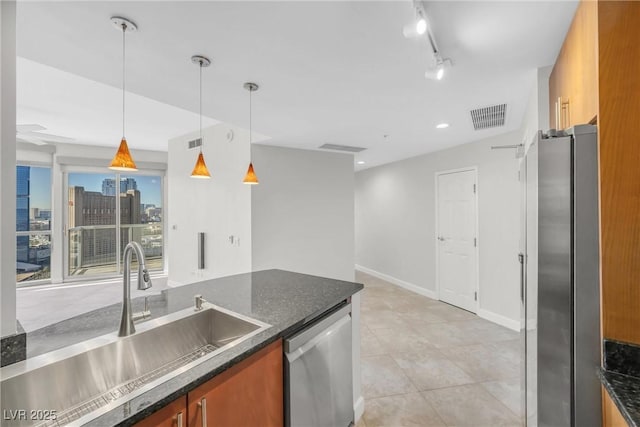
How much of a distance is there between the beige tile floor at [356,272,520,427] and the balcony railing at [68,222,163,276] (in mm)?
5205

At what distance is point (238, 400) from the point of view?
1084 millimetres

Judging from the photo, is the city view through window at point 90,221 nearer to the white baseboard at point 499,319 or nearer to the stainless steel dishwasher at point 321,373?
the stainless steel dishwasher at point 321,373

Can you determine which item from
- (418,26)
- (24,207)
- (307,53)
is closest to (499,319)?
(418,26)

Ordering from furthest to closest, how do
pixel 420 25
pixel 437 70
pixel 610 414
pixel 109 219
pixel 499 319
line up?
pixel 109 219 < pixel 499 319 < pixel 437 70 < pixel 420 25 < pixel 610 414

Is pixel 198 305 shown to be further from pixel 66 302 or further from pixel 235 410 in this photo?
pixel 66 302

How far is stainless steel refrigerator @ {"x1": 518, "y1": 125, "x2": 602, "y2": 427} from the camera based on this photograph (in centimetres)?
105

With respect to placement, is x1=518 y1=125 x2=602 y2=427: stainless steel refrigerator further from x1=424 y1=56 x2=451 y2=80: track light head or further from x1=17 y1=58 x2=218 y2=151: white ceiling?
x1=17 y1=58 x2=218 y2=151: white ceiling

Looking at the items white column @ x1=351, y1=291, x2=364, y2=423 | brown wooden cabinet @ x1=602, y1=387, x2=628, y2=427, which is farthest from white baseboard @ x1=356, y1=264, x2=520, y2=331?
brown wooden cabinet @ x1=602, y1=387, x2=628, y2=427

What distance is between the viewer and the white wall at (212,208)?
159 inches

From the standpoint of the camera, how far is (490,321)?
12.2 feet

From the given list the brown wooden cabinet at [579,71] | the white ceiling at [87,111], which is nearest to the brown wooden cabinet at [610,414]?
the brown wooden cabinet at [579,71]

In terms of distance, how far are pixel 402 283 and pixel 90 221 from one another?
261 inches

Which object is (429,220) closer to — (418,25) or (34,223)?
(418,25)

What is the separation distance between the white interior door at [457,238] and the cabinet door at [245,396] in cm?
367
